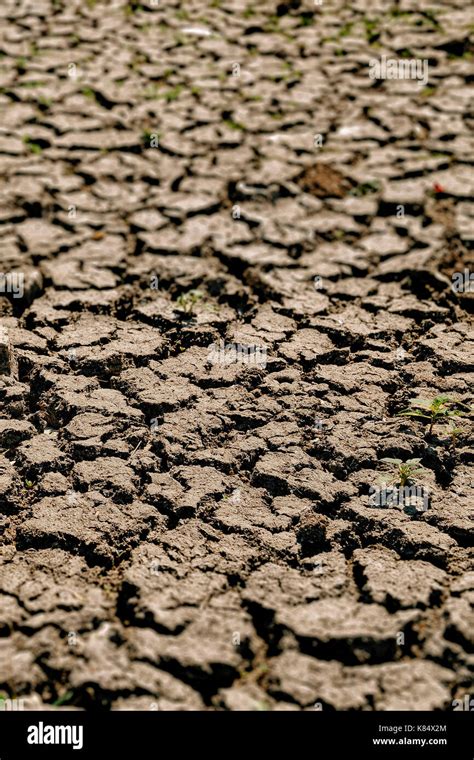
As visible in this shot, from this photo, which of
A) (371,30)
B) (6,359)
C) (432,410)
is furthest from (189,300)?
(371,30)

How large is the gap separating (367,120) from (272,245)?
145 cm

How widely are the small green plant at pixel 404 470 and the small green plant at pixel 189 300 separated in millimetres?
1112

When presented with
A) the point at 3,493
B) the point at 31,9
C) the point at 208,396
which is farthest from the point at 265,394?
the point at 31,9

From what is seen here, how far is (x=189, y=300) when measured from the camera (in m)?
3.47

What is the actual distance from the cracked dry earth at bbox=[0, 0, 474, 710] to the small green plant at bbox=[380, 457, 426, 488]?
1.5 inches

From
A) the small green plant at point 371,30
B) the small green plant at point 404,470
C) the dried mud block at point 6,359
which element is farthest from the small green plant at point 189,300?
the small green plant at point 371,30

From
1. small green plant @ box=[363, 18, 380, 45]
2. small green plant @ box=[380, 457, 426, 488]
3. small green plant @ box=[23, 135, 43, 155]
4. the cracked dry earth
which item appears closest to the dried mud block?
the cracked dry earth

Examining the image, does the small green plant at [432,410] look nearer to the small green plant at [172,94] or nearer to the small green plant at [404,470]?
the small green plant at [404,470]

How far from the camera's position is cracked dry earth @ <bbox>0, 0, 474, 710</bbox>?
2.08 meters

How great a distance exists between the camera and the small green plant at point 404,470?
8.59ft

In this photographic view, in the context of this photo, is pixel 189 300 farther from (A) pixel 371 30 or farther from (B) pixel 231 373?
(A) pixel 371 30

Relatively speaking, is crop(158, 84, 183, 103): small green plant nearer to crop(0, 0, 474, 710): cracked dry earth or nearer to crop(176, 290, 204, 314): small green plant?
crop(0, 0, 474, 710): cracked dry earth
